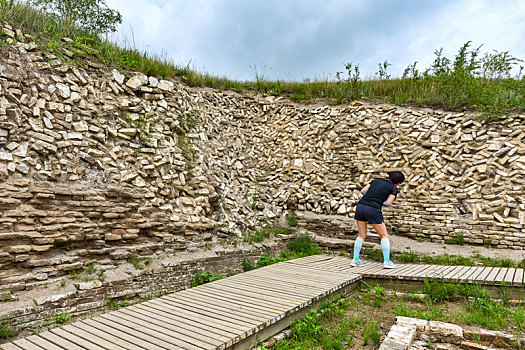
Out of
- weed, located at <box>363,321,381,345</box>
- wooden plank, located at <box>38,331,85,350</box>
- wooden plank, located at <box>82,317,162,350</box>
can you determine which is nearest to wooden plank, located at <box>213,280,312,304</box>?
weed, located at <box>363,321,381,345</box>

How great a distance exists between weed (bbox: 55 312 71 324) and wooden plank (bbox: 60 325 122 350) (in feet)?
2.13

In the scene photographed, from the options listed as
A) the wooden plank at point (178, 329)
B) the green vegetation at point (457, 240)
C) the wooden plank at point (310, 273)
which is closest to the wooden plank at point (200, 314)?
the wooden plank at point (178, 329)

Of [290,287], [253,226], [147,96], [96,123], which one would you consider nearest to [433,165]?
[253,226]

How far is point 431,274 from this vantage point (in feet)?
18.4

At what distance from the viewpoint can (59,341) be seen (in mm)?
3316

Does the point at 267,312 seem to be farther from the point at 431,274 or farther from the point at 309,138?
the point at 309,138

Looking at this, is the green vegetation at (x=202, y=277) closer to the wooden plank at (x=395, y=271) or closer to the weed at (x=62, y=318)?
the weed at (x=62, y=318)

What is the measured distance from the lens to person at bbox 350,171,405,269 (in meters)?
6.30

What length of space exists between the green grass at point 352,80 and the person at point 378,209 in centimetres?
358

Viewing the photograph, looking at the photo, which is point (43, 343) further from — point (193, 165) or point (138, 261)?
point (193, 165)

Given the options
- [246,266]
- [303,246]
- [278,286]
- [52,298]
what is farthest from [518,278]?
[52,298]

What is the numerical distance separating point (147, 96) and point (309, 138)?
4649 millimetres

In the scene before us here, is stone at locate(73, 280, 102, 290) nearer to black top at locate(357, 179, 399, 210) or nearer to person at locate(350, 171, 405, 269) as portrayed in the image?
person at locate(350, 171, 405, 269)

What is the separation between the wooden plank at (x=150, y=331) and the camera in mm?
3240
